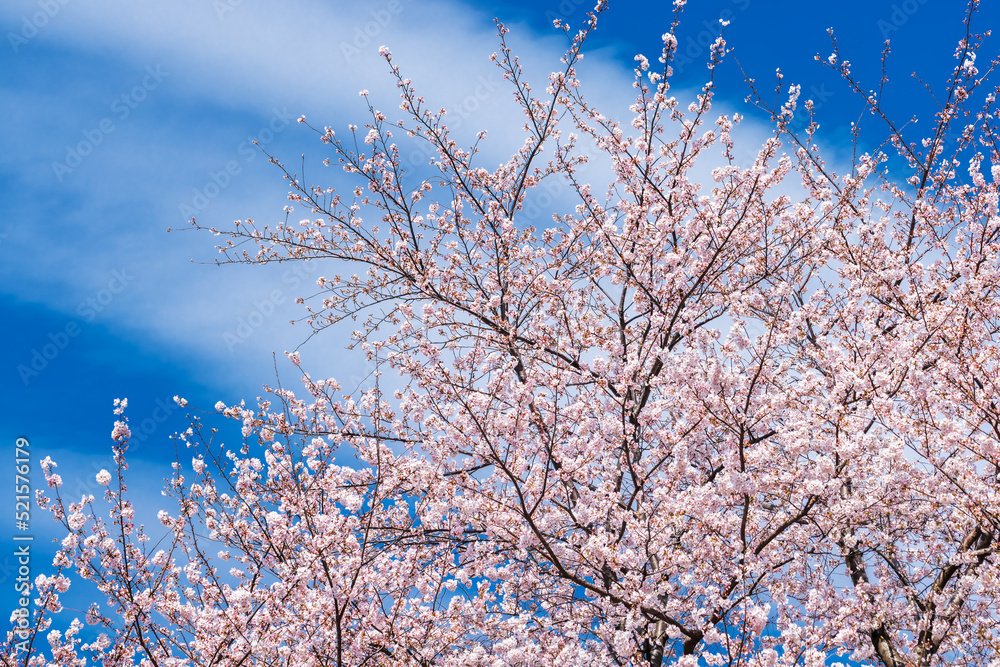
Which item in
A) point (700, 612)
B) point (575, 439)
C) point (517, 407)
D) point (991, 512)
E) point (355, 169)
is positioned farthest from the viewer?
point (355, 169)

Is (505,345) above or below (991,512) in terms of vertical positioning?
above

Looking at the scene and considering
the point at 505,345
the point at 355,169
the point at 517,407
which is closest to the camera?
the point at 517,407

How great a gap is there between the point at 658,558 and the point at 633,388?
6.45 ft

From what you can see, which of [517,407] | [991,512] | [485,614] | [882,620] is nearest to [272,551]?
[485,614]

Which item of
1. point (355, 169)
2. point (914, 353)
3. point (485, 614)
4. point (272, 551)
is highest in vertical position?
point (355, 169)

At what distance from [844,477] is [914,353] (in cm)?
152

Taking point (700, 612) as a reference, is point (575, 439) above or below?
above

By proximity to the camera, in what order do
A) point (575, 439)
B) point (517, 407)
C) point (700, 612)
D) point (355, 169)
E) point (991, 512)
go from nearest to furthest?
point (991, 512), point (700, 612), point (517, 407), point (575, 439), point (355, 169)

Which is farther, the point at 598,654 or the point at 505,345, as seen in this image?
the point at 505,345

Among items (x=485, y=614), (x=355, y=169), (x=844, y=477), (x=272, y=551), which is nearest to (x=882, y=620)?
(x=844, y=477)

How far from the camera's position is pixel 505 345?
962 centimetres

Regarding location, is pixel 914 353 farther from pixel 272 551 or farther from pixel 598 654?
pixel 272 551

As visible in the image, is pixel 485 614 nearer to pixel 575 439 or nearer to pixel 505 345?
pixel 575 439

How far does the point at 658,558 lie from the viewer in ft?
24.9
